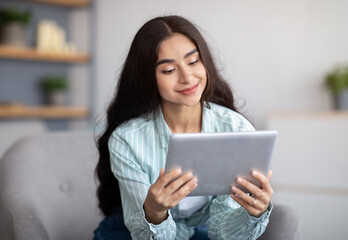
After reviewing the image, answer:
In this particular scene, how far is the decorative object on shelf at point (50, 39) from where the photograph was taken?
3.74 metres

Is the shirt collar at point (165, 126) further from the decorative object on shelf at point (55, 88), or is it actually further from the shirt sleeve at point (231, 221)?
the decorative object on shelf at point (55, 88)

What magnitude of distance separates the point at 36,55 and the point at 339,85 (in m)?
2.30

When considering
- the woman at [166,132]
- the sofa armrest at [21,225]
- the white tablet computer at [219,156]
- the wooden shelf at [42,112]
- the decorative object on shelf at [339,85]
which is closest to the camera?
the white tablet computer at [219,156]

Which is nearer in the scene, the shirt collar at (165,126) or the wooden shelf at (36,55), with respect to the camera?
the shirt collar at (165,126)

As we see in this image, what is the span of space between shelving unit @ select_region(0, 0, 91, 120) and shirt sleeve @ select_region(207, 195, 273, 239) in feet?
8.47

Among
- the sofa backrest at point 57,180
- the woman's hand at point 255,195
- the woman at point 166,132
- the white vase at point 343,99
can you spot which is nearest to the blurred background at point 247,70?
the white vase at point 343,99

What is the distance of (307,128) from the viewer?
2.55 meters

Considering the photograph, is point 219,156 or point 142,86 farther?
point 142,86

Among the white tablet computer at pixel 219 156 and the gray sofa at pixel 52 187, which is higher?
the white tablet computer at pixel 219 156

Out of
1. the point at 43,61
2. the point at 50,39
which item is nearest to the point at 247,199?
the point at 50,39

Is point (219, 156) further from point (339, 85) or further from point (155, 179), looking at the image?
point (339, 85)

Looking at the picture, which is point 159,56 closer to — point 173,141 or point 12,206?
point 173,141

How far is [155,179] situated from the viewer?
4.04 ft

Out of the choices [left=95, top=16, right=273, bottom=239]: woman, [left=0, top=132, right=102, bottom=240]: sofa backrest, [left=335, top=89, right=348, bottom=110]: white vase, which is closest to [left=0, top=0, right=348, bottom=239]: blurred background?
[left=335, top=89, right=348, bottom=110]: white vase
